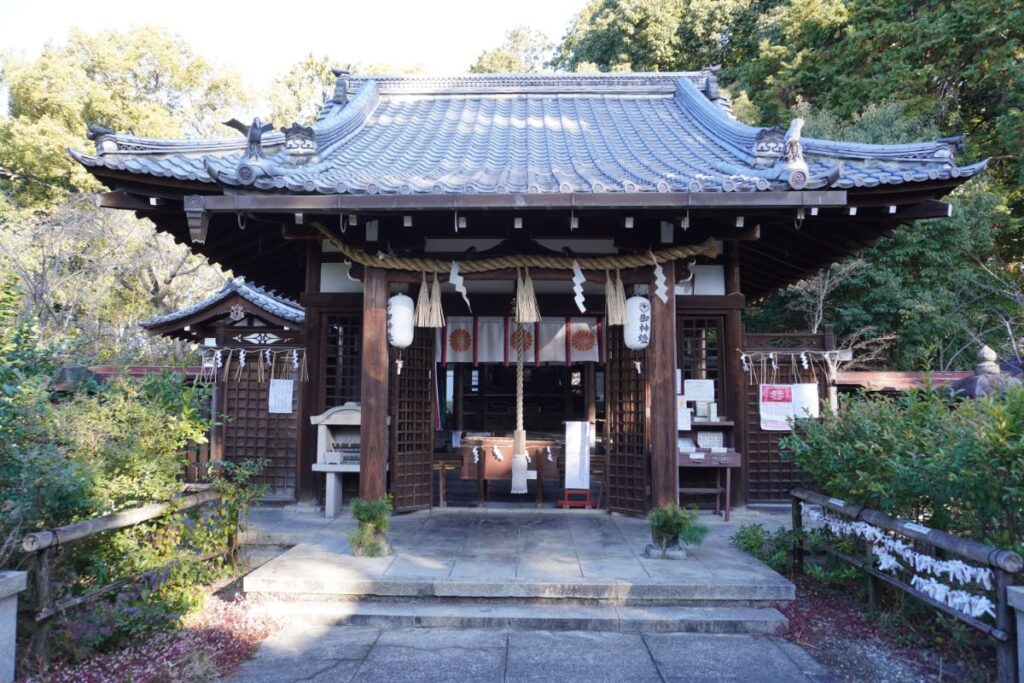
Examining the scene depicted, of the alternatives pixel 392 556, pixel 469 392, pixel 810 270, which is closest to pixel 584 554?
pixel 392 556

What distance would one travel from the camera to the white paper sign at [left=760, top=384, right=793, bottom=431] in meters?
8.71

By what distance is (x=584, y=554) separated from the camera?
19.8 ft

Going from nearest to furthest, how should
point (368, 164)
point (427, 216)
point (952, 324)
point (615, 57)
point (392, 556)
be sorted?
1. point (392, 556)
2. point (427, 216)
3. point (368, 164)
4. point (952, 324)
5. point (615, 57)

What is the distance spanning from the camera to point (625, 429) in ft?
26.5

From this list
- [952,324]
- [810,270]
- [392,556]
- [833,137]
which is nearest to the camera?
[392,556]

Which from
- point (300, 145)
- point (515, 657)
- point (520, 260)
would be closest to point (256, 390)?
point (300, 145)

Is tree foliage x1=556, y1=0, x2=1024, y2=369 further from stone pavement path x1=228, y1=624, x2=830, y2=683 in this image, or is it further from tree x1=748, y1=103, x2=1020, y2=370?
stone pavement path x1=228, y1=624, x2=830, y2=683

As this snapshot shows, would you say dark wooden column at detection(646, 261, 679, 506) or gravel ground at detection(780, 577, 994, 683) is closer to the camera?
gravel ground at detection(780, 577, 994, 683)

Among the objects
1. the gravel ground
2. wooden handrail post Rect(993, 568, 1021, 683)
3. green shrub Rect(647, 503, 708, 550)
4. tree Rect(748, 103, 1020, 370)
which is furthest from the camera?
tree Rect(748, 103, 1020, 370)

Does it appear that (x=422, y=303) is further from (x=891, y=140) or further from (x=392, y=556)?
(x=891, y=140)

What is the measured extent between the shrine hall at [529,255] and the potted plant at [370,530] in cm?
57

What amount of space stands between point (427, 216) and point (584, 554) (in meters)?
3.90

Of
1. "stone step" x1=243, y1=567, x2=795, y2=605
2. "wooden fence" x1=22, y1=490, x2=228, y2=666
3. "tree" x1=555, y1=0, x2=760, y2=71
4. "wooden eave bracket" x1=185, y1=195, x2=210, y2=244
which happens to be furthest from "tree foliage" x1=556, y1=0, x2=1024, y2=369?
"wooden fence" x1=22, y1=490, x2=228, y2=666

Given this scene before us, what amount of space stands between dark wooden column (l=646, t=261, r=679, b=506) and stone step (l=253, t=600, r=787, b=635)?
1593 millimetres
